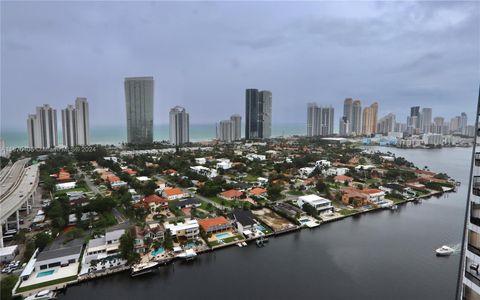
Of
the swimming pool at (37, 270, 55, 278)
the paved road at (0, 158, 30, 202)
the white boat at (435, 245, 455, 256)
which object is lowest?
the swimming pool at (37, 270, 55, 278)

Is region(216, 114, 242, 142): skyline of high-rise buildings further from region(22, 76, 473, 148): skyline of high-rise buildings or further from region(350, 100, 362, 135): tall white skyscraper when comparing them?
region(350, 100, 362, 135): tall white skyscraper

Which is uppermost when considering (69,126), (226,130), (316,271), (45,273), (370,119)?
(370,119)

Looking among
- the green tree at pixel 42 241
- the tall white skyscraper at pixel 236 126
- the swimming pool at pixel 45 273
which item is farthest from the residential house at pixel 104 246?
the tall white skyscraper at pixel 236 126

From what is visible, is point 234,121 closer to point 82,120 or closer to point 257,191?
point 82,120

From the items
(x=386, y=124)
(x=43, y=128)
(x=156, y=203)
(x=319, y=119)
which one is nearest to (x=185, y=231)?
(x=156, y=203)

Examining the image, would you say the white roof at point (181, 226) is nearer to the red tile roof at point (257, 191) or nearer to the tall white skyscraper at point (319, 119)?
the red tile roof at point (257, 191)

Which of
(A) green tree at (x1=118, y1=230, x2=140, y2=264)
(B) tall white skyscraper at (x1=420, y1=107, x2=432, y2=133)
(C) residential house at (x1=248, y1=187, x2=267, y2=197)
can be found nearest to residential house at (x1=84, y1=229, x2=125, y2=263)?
(A) green tree at (x1=118, y1=230, x2=140, y2=264)
